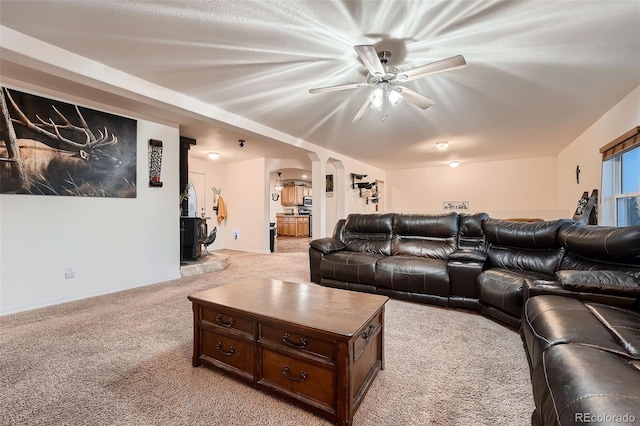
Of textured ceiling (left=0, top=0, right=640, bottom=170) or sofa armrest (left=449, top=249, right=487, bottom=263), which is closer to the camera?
textured ceiling (left=0, top=0, right=640, bottom=170)

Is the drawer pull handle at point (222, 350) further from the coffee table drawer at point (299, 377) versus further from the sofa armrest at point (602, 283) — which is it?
the sofa armrest at point (602, 283)

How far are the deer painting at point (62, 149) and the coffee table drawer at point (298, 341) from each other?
3.29 metres

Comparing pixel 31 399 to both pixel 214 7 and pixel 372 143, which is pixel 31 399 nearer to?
pixel 214 7

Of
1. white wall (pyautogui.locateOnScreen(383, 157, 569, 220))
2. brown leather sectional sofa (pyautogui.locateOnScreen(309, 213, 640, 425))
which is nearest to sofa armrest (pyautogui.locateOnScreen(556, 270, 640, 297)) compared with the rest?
brown leather sectional sofa (pyautogui.locateOnScreen(309, 213, 640, 425))

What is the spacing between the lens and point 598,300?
1827mm

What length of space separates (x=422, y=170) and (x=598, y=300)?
23.0 feet

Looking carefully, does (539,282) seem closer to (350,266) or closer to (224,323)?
(350,266)

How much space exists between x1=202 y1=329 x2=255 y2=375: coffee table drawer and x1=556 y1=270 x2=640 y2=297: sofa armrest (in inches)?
85.3

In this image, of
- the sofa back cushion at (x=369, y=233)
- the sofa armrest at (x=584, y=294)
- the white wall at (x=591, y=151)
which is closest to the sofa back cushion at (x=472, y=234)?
the sofa back cushion at (x=369, y=233)

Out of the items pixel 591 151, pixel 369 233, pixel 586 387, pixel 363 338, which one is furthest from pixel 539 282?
pixel 591 151

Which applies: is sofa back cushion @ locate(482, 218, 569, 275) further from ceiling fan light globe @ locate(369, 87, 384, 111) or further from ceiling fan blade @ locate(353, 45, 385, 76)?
ceiling fan blade @ locate(353, 45, 385, 76)

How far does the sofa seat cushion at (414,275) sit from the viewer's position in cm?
303

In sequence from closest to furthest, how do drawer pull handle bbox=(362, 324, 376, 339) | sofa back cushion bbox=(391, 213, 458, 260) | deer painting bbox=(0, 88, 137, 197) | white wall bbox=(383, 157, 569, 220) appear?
drawer pull handle bbox=(362, 324, 376, 339) < deer painting bbox=(0, 88, 137, 197) < sofa back cushion bbox=(391, 213, 458, 260) < white wall bbox=(383, 157, 569, 220)

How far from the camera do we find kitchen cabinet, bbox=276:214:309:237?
1125cm
